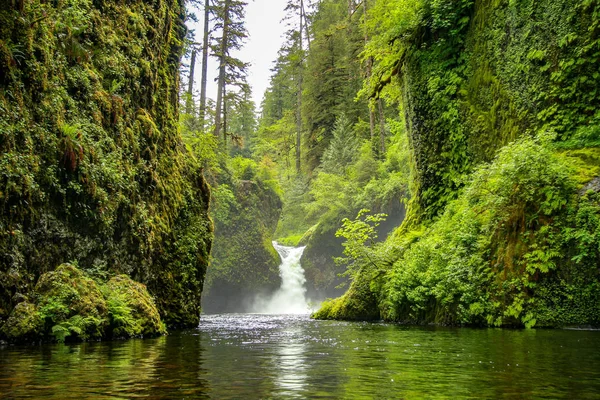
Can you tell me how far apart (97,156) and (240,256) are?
23663mm

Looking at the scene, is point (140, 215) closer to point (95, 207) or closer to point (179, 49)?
point (95, 207)

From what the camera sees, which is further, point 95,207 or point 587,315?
point 95,207

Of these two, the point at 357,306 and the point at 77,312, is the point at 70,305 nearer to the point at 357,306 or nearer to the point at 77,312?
the point at 77,312

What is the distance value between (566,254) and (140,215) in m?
8.89

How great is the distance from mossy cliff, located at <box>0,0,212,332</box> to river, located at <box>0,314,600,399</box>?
2.42 metres

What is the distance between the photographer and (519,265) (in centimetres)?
999

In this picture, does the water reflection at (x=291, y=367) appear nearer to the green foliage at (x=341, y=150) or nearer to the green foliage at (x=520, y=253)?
the green foliage at (x=520, y=253)

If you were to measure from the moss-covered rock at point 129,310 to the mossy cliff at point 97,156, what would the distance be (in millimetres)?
440

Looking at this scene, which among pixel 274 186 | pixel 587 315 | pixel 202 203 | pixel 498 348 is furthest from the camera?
pixel 274 186

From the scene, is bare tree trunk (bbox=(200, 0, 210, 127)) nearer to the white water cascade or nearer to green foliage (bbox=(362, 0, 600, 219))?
green foliage (bbox=(362, 0, 600, 219))

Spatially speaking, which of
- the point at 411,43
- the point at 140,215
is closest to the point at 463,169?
the point at 411,43

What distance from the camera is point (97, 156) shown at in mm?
10172

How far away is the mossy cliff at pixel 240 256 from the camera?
33.1 m

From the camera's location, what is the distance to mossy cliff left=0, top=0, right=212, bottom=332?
8039 mm
